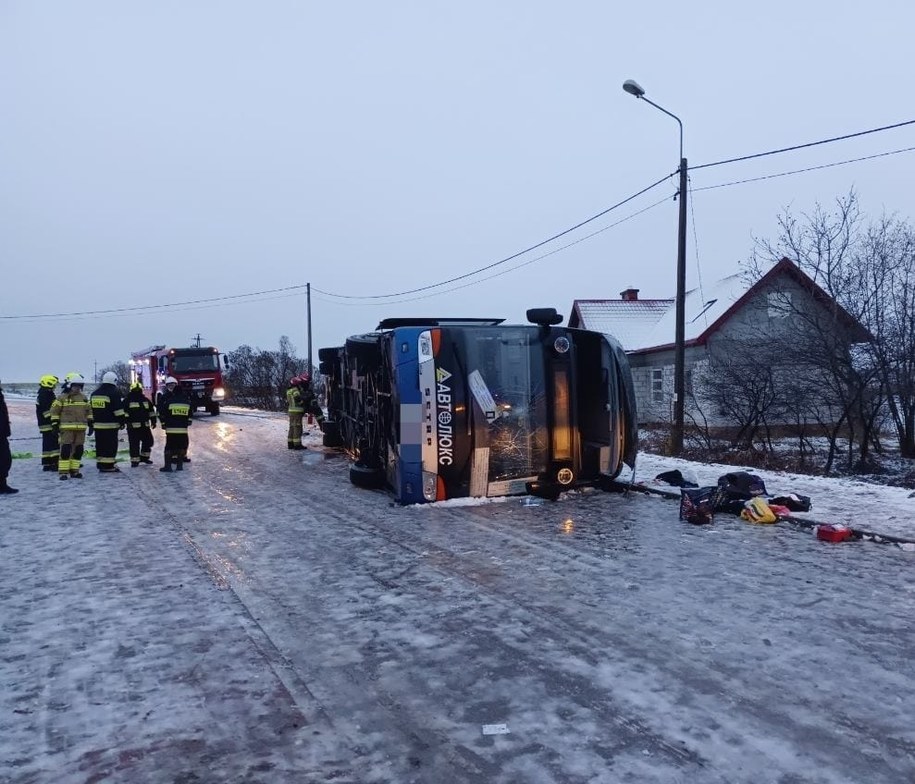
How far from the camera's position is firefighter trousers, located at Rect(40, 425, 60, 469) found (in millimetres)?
13555

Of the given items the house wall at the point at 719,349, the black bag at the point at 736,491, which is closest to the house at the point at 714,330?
the house wall at the point at 719,349

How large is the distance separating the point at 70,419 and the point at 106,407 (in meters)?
0.89

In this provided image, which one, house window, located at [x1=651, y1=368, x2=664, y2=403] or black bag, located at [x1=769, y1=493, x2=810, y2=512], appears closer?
black bag, located at [x1=769, y1=493, x2=810, y2=512]

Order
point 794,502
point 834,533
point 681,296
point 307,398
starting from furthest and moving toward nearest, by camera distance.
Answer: point 307,398, point 681,296, point 794,502, point 834,533

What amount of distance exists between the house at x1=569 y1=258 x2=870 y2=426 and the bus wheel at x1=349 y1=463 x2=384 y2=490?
7351 mm

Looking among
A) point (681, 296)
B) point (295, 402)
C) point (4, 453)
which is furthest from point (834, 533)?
point (295, 402)

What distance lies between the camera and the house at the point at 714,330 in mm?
14680

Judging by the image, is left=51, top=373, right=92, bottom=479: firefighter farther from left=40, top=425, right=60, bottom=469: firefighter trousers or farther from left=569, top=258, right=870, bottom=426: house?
left=569, top=258, right=870, bottom=426: house

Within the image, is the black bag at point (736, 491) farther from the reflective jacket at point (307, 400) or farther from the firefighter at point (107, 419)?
the reflective jacket at point (307, 400)

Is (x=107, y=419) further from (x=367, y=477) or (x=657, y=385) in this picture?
(x=657, y=385)

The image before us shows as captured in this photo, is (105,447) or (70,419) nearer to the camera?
(70,419)

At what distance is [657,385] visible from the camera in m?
27.2

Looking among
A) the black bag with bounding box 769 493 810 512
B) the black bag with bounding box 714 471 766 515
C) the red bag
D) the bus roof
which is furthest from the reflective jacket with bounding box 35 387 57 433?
the red bag

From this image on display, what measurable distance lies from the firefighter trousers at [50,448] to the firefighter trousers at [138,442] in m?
1.24
